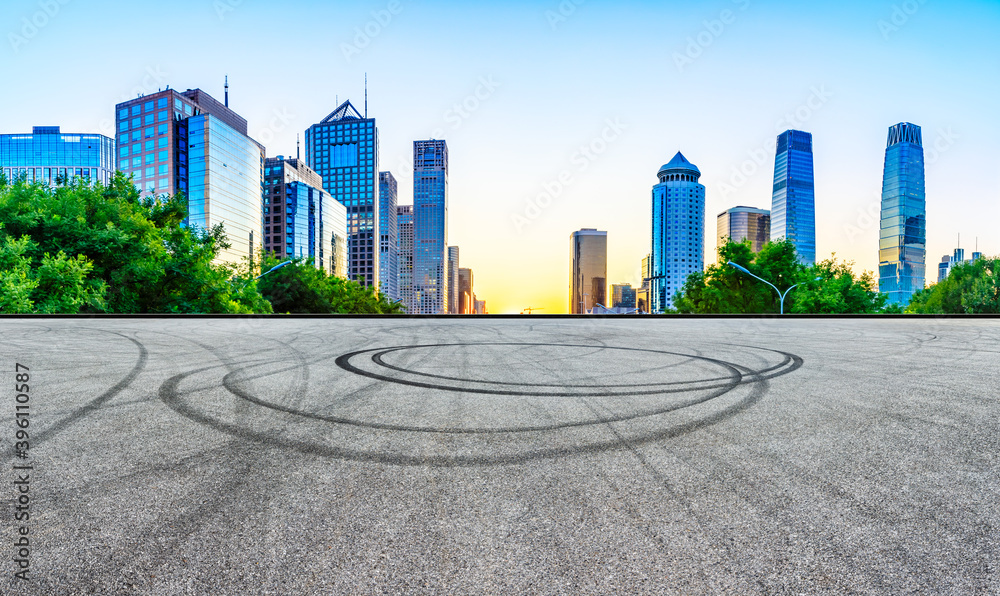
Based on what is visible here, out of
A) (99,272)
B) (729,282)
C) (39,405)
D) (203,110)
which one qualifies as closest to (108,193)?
(99,272)

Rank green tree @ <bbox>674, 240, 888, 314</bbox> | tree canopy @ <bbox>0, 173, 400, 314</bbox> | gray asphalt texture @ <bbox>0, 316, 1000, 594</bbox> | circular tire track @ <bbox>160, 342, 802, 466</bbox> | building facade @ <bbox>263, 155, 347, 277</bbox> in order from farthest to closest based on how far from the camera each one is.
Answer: building facade @ <bbox>263, 155, 347, 277</bbox> → green tree @ <bbox>674, 240, 888, 314</bbox> → tree canopy @ <bbox>0, 173, 400, 314</bbox> → circular tire track @ <bbox>160, 342, 802, 466</bbox> → gray asphalt texture @ <bbox>0, 316, 1000, 594</bbox>

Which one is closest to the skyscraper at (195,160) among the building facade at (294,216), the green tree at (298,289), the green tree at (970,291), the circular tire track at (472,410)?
the building facade at (294,216)

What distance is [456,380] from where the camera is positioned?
6188 mm

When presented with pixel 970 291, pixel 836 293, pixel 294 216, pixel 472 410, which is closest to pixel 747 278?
pixel 836 293

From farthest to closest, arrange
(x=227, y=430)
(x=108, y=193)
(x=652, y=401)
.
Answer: (x=108, y=193) < (x=652, y=401) < (x=227, y=430)

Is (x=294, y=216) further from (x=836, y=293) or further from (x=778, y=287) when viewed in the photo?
(x=836, y=293)

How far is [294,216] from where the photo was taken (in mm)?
161125

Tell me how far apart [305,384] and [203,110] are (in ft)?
584

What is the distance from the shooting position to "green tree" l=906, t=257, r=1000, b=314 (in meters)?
60.2

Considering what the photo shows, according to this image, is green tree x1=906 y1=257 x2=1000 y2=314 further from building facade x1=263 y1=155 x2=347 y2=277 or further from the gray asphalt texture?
building facade x1=263 y1=155 x2=347 y2=277

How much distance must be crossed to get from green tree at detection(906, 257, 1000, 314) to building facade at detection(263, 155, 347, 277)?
149905 millimetres

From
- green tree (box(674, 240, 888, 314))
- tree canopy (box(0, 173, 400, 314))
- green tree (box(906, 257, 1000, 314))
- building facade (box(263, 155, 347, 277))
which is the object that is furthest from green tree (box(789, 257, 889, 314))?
building facade (box(263, 155, 347, 277))

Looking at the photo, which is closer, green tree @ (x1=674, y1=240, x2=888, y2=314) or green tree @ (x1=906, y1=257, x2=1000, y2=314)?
green tree @ (x1=674, y1=240, x2=888, y2=314)

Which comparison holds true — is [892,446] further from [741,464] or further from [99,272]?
[99,272]
